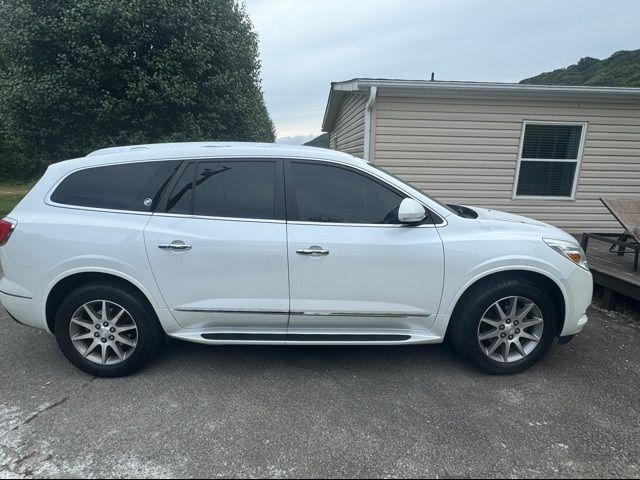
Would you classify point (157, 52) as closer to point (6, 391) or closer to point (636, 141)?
point (6, 391)

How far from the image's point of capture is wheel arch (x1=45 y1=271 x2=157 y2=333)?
9.32 feet

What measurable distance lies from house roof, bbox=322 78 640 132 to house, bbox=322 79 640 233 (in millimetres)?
18

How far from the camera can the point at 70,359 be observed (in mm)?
2941

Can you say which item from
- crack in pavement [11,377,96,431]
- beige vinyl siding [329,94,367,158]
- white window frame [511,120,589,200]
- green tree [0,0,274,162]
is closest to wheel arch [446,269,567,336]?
crack in pavement [11,377,96,431]

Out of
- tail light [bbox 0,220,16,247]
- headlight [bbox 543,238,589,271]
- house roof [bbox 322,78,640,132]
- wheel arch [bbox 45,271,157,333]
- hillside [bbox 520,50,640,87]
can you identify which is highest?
hillside [bbox 520,50,640,87]

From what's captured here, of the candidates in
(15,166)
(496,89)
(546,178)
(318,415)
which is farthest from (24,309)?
(15,166)

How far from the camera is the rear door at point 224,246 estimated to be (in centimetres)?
276

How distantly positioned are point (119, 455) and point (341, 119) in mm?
9775

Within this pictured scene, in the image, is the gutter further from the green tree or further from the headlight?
the headlight

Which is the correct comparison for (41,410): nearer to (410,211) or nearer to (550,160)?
(410,211)

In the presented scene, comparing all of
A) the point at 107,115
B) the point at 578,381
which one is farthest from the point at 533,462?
the point at 107,115

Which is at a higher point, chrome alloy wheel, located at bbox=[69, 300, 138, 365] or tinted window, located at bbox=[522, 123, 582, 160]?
tinted window, located at bbox=[522, 123, 582, 160]

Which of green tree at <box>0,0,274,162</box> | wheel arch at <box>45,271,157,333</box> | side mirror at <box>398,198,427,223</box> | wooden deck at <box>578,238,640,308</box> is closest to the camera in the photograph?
side mirror at <box>398,198,427,223</box>

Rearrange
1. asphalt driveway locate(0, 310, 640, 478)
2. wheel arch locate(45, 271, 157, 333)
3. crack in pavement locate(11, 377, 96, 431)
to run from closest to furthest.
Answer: asphalt driveway locate(0, 310, 640, 478) → crack in pavement locate(11, 377, 96, 431) → wheel arch locate(45, 271, 157, 333)
